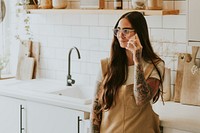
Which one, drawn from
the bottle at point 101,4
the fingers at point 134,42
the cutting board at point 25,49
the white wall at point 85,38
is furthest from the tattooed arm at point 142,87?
the cutting board at point 25,49

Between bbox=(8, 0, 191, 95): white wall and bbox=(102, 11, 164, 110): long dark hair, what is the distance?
0.64 metres

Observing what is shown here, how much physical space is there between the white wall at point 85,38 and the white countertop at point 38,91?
7.2 inches

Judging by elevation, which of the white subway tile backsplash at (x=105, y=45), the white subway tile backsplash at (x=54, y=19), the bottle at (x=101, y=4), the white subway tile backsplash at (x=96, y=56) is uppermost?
the bottle at (x=101, y=4)

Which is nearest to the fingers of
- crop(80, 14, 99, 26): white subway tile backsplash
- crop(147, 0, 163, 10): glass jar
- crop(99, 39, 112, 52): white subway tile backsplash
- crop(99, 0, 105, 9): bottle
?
crop(147, 0, 163, 10): glass jar

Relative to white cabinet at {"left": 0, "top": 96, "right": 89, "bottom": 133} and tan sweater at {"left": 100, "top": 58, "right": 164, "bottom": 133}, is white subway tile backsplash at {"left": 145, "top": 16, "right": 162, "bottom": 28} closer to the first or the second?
tan sweater at {"left": 100, "top": 58, "right": 164, "bottom": 133}

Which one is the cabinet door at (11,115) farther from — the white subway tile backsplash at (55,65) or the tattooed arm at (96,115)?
the tattooed arm at (96,115)

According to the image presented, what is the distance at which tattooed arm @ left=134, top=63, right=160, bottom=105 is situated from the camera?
8.29 ft

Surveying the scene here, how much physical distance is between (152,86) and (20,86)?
1.61 metres

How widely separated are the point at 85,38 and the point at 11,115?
2.96 ft

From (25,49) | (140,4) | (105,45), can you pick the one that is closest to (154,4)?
(140,4)

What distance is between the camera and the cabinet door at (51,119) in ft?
10.6

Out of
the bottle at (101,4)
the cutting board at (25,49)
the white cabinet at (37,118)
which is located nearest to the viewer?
the white cabinet at (37,118)

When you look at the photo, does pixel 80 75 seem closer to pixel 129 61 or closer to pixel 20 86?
pixel 20 86

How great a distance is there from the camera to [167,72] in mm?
3277
